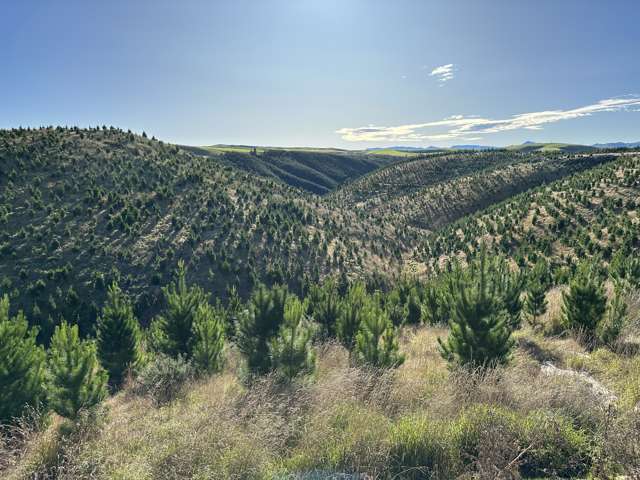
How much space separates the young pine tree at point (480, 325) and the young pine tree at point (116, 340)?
10732 millimetres

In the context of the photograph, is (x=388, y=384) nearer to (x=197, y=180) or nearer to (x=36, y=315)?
(x=36, y=315)

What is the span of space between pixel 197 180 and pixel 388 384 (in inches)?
1486

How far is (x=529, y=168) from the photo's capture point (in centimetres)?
6981

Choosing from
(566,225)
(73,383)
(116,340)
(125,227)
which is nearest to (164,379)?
(73,383)

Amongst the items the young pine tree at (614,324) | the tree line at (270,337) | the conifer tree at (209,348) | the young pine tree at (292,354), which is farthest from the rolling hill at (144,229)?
the young pine tree at (614,324)

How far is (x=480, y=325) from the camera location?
7156 mm

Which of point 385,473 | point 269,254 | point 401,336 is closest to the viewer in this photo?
point 385,473

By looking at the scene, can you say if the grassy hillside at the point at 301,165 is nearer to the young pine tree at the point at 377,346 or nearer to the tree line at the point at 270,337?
the tree line at the point at 270,337

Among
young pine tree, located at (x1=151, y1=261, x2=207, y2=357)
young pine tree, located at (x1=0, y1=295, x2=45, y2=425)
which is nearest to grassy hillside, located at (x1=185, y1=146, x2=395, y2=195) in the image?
young pine tree, located at (x1=151, y1=261, x2=207, y2=357)

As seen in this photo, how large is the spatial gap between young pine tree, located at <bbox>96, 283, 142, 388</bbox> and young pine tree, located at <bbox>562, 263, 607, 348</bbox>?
47.1 feet

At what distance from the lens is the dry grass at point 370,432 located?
14.8 ft

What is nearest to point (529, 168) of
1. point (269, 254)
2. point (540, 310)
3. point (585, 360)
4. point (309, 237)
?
point (309, 237)

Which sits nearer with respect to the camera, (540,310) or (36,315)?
(540,310)

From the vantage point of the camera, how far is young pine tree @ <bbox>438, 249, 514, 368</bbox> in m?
7.02
